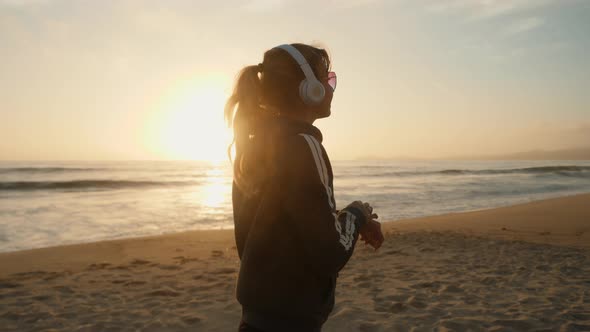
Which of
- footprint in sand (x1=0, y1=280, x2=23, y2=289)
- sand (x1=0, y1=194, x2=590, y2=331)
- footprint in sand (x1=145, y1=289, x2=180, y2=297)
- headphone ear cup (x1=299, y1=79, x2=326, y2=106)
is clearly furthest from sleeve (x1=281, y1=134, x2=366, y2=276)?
footprint in sand (x1=0, y1=280, x2=23, y2=289)

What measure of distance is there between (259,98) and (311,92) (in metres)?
0.21

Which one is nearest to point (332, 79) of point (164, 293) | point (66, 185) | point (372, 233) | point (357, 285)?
point (372, 233)

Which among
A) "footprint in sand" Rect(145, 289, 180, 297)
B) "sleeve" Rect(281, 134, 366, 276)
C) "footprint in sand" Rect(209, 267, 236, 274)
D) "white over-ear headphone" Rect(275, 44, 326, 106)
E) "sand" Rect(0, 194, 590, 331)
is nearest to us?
"sleeve" Rect(281, 134, 366, 276)

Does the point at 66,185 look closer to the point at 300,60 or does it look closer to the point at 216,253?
the point at 216,253

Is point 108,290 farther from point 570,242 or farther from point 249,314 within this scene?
point 570,242

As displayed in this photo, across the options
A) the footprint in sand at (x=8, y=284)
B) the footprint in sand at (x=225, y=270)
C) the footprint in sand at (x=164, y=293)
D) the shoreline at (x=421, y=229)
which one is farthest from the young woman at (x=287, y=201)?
the shoreline at (x=421, y=229)

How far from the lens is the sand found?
4.39m

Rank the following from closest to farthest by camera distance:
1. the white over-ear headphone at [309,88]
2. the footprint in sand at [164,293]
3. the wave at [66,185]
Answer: the white over-ear headphone at [309,88]
the footprint in sand at [164,293]
the wave at [66,185]

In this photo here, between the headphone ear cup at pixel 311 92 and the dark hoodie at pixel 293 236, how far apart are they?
0.10 m

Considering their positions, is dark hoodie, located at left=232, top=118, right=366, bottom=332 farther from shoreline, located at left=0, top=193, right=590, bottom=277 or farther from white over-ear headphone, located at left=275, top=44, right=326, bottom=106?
shoreline, located at left=0, top=193, right=590, bottom=277

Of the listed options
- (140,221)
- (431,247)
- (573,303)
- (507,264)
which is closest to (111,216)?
(140,221)

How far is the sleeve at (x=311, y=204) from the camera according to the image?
1371 mm

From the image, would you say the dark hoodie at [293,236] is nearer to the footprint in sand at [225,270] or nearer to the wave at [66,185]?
the footprint in sand at [225,270]

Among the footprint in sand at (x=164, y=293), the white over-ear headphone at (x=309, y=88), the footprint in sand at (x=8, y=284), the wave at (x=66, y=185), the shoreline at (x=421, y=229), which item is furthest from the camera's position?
the wave at (x=66, y=185)
